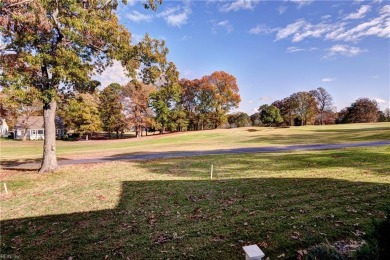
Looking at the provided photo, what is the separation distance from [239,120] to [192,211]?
80874mm

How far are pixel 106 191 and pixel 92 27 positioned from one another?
8269 mm

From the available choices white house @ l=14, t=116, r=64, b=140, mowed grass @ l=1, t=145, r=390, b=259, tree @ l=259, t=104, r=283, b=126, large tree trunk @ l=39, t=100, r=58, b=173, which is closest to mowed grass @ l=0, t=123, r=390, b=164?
large tree trunk @ l=39, t=100, r=58, b=173

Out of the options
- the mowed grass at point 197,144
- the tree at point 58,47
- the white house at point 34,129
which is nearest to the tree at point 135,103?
the mowed grass at point 197,144

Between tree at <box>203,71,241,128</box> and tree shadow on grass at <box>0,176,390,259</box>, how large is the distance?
5442 centimetres

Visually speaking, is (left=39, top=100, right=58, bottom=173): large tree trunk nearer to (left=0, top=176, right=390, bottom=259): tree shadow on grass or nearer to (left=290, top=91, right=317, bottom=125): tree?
(left=0, top=176, right=390, bottom=259): tree shadow on grass

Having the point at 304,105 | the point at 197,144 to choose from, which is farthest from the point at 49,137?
the point at 304,105

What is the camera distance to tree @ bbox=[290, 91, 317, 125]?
7926cm

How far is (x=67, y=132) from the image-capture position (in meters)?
74.7

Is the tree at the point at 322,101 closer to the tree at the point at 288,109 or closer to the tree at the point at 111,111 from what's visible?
the tree at the point at 288,109

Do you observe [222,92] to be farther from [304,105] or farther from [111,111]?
[304,105]

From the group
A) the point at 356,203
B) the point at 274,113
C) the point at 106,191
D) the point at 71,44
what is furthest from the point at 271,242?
the point at 274,113

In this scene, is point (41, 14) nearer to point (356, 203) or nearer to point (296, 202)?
point (296, 202)

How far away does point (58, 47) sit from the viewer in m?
13.8

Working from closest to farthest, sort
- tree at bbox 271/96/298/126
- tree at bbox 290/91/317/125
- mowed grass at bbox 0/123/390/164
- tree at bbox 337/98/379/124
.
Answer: mowed grass at bbox 0/123/390/164 → tree at bbox 337/98/379/124 → tree at bbox 290/91/317/125 → tree at bbox 271/96/298/126
